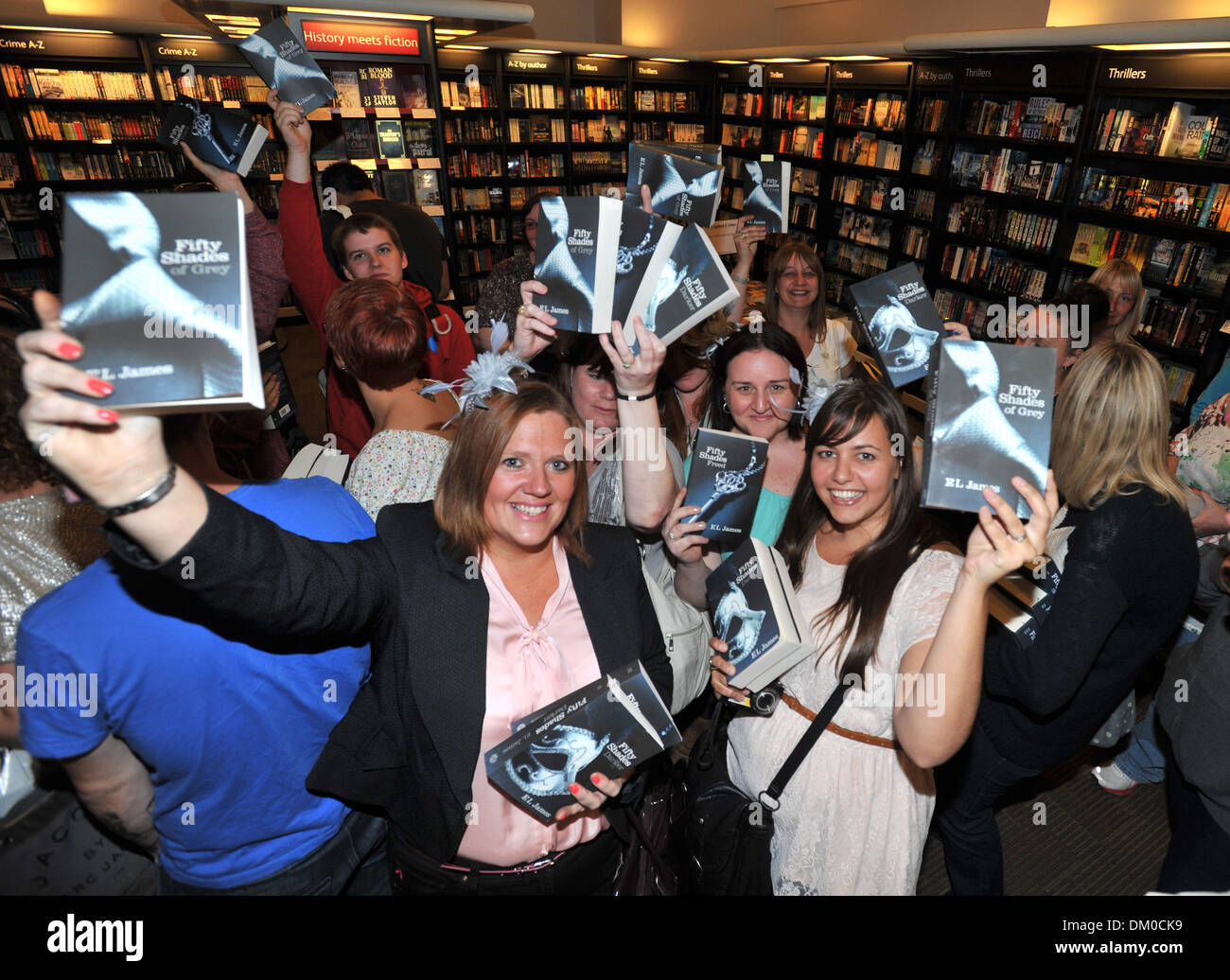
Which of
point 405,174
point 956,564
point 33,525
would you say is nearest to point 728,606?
point 956,564

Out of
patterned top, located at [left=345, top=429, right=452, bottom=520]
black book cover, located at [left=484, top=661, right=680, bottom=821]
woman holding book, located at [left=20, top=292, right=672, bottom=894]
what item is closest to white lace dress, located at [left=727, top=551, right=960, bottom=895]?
woman holding book, located at [left=20, top=292, right=672, bottom=894]

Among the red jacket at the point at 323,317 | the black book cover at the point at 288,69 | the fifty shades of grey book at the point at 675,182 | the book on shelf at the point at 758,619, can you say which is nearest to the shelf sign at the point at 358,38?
the black book cover at the point at 288,69

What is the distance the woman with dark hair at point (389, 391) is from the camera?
85.9 inches

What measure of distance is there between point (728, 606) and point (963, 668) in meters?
0.55

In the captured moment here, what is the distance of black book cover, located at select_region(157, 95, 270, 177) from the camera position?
281 cm

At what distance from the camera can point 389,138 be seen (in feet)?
24.1

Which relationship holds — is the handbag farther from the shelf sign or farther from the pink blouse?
the shelf sign

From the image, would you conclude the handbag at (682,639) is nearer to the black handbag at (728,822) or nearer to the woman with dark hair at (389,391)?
the black handbag at (728,822)

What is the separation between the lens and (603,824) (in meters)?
1.69

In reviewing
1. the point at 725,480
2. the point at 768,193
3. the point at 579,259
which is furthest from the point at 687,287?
the point at 768,193

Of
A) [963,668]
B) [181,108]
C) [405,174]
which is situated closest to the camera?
[963,668]

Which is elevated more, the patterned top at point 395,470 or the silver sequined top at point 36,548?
the patterned top at point 395,470

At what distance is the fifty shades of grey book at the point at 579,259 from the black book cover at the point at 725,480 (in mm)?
455
